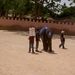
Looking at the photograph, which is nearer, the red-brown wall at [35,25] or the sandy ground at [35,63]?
the sandy ground at [35,63]

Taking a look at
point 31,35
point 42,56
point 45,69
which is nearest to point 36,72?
point 45,69

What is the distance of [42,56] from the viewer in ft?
34.4

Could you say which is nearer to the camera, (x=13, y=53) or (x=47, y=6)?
(x=13, y=53)

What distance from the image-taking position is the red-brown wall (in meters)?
20.2

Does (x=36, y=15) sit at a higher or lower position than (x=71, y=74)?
higher

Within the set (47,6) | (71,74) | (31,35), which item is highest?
(47,6)

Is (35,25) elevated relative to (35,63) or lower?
elevated

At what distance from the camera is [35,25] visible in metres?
20.5

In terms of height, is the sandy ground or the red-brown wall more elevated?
the red-brown wall

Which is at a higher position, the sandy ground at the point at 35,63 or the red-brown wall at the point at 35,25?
the red-brown wall at the point at 35,25

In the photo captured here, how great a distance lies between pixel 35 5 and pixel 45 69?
14.8 metres

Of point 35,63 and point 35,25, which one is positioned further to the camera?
point 35,25

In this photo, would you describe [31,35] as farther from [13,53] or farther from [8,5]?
[8,5]

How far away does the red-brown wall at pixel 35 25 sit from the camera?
2019 centimetres
